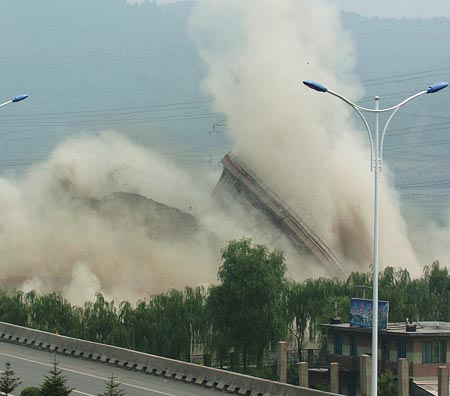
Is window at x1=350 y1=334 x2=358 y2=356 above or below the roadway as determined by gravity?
above

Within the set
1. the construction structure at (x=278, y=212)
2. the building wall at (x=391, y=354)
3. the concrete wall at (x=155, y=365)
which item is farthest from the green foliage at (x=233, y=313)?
the concrete wall at (x=155, y=365)

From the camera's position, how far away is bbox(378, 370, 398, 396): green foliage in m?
47.1

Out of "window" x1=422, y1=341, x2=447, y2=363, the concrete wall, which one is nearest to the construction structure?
"window" x1=422, y1=341, x2=447, y2=363

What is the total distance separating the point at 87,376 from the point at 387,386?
12.1 m

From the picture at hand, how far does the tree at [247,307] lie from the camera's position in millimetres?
59562

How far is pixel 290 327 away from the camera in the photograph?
65.3 m

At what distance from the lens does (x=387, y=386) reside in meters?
47.5

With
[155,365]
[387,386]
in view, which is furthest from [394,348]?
[155,365]

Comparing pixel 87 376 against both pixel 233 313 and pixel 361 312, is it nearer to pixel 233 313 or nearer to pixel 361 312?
pixel 361 312

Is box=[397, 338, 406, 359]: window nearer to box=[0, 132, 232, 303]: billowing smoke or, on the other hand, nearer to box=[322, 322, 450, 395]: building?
box=[322, 322, 450, 395]: building

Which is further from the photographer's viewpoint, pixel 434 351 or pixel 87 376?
pixel 434 351

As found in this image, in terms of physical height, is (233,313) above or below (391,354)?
above

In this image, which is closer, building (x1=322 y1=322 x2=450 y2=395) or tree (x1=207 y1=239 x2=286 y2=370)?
building (x1=322 y1=322 x2=450 y2=395)

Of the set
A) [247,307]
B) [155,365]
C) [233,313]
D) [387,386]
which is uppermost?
[247,307]
